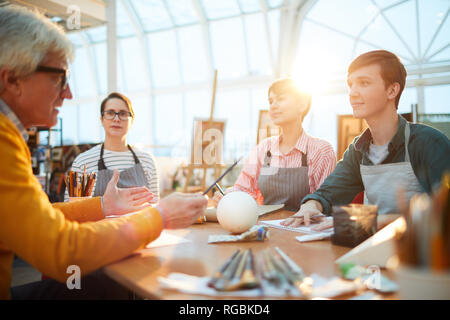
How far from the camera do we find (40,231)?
69 cm

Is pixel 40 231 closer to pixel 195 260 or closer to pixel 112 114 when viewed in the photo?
pixel 195 260

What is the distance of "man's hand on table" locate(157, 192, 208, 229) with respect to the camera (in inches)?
35.8

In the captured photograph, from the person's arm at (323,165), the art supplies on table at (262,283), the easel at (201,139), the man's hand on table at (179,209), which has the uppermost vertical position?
the easel at (201,139)

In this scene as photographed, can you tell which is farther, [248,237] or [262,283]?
[248,237]

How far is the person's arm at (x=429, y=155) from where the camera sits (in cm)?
116

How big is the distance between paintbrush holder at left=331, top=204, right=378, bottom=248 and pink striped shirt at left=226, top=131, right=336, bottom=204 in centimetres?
108

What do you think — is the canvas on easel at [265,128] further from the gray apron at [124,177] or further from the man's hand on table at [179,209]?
the man's hand on table at [179,209]

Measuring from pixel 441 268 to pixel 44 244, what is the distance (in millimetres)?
759

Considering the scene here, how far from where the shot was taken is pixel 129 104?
2.65 metres

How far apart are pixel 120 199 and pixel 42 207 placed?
0.58 meters

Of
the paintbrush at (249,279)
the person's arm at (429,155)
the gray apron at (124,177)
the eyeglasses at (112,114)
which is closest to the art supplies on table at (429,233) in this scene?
the paintbrush at (249,279)

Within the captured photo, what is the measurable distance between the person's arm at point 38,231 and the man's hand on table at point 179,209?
17 cm

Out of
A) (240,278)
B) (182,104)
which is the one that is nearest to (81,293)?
(240,278)

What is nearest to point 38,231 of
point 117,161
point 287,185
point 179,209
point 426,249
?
point 179,209
